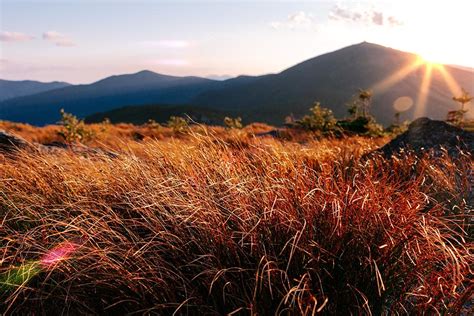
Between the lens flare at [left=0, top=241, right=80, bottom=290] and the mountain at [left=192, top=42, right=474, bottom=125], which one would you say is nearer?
the lens flare at [left=0, top=241, right=80, bottom=290]

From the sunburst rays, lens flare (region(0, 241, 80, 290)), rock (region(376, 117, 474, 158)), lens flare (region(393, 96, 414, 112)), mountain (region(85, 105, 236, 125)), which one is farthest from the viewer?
the sunburst rays

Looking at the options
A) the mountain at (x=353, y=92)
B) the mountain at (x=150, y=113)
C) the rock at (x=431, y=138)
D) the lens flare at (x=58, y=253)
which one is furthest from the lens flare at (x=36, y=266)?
the mountain at (x=353, y=92)

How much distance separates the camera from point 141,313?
2.51 metres

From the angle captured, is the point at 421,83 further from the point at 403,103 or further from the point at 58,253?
the point at 58,253

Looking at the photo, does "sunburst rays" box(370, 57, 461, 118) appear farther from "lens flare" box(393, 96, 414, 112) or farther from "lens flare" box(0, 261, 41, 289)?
"lens flare" box(0, 261, 41, 289)

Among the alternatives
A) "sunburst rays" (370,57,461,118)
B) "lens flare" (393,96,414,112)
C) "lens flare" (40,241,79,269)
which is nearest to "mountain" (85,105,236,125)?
"lens flare" (393,96,414,112)

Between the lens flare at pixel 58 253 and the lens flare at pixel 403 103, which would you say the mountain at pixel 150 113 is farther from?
the lens flare at pixel 58 253

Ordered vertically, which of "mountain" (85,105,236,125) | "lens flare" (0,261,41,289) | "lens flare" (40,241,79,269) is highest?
"lens flare" (40,241,79,269)

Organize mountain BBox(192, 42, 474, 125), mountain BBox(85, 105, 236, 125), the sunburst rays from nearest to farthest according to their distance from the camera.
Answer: mountain BBox(85, 105, 236, 125), mountain BBox(192, 42, 474, 125), the sunburst rays

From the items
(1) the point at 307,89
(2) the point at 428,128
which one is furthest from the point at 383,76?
(2) the point at 428,128

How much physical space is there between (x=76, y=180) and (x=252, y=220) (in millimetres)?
2189

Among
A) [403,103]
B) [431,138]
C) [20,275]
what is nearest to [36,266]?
[20,275]

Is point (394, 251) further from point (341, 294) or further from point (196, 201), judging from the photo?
point (196, 201)

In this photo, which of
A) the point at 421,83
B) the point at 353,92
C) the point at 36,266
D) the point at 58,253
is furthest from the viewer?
the point at 421,83
